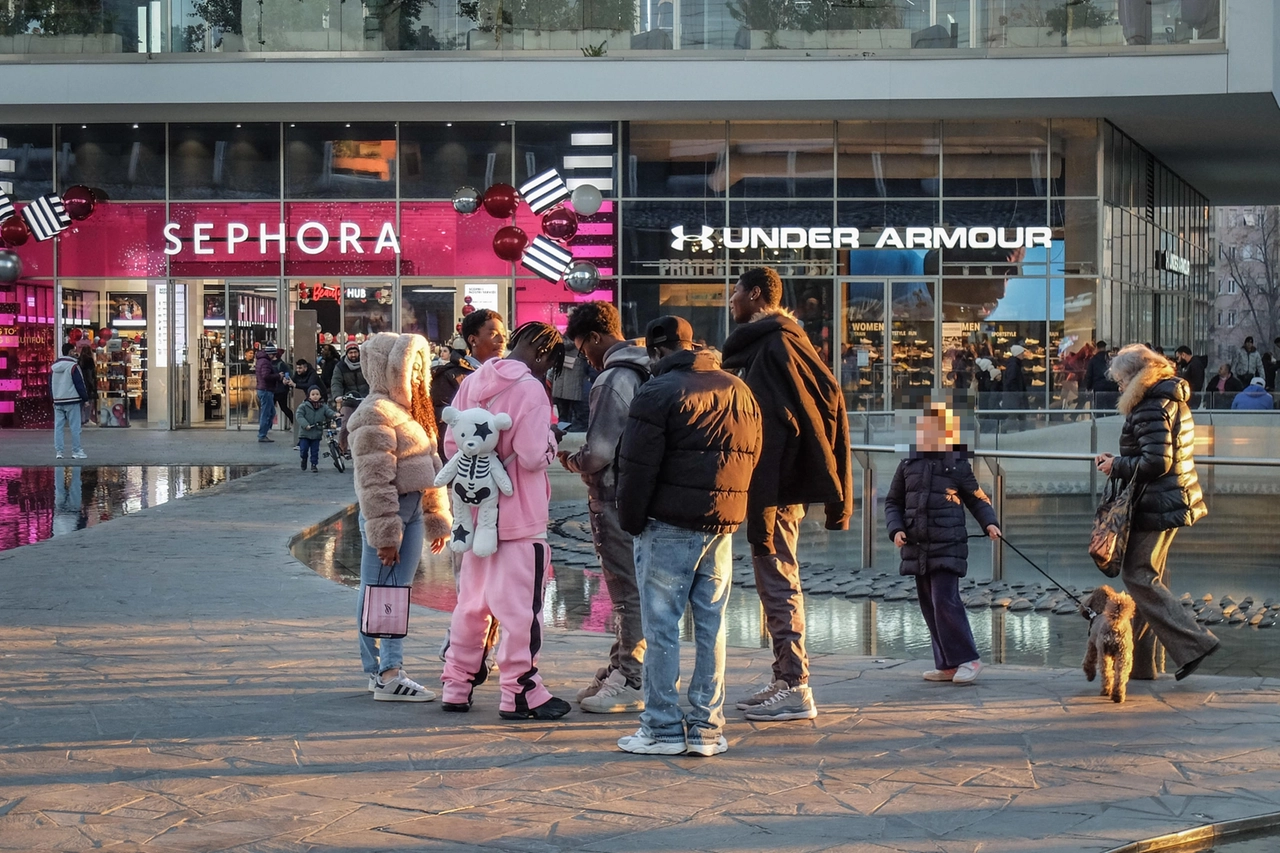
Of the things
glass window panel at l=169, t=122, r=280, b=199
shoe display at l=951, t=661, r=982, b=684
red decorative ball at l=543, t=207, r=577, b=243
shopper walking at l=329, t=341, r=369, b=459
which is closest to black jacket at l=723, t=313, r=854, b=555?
shoe display at l=951, t=661, r=982, b=684

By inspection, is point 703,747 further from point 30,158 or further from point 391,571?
point 30,158

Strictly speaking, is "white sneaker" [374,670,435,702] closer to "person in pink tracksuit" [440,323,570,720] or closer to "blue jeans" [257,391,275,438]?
"person in pink tracksuit" [440,323,570,720]

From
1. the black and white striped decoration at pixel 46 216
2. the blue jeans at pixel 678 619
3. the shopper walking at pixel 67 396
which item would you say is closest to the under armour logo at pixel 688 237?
the black and white striped decoration at pixel 46 216

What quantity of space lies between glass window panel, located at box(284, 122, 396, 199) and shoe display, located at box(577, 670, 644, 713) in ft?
80.2

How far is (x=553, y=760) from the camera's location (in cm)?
608

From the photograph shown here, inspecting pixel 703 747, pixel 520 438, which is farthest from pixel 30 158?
pixel 703 747

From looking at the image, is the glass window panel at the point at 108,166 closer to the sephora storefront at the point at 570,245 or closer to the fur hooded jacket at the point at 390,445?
the sephora storefront at the point at 570,245

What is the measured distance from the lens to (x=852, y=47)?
27.3 m

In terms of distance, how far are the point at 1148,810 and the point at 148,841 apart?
140 inches

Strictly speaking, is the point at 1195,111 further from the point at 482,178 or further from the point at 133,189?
the point at 133,189

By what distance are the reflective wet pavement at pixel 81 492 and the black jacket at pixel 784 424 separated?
8.73 meters

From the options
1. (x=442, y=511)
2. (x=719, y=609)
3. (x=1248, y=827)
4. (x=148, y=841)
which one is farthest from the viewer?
(x=442, y=511)

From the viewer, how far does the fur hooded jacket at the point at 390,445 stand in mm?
7047

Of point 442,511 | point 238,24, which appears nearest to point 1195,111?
point 238,24
